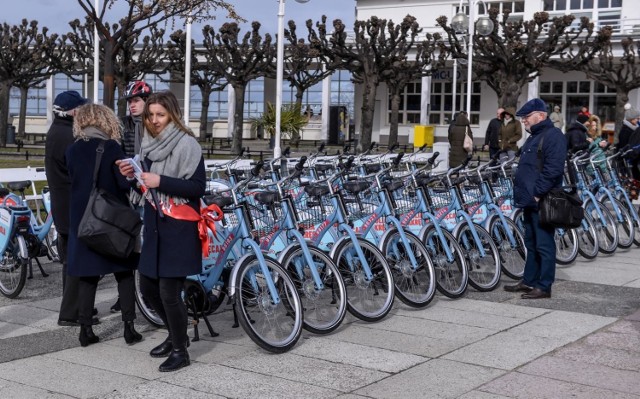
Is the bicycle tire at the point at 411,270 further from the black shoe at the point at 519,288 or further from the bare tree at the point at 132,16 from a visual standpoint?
the bare tree at the point at 132,16

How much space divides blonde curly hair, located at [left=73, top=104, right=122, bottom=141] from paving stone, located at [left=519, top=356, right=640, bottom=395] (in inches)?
125

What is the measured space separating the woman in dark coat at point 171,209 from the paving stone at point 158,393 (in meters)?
0.34

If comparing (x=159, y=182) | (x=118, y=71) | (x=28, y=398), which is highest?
(x=118, y=71)

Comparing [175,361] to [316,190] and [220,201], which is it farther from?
[316,190]

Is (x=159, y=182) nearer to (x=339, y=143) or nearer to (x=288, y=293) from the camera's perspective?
(x=288, y=293)

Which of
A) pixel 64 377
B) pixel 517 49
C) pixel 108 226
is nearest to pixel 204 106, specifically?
pixel 517 49

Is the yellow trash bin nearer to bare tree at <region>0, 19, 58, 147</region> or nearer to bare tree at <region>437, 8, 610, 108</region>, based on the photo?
bare tree at <region>437, 8, 610, 108</region>

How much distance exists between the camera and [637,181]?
15273 millimetres

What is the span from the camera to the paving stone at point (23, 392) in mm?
5188

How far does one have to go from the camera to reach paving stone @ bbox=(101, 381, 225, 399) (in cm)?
519

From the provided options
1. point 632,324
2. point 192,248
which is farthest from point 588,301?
point 192,248

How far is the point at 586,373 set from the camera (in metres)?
5.80

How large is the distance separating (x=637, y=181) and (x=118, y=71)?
96.4 feet

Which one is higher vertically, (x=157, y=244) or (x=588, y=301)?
(x=157, y=244)
